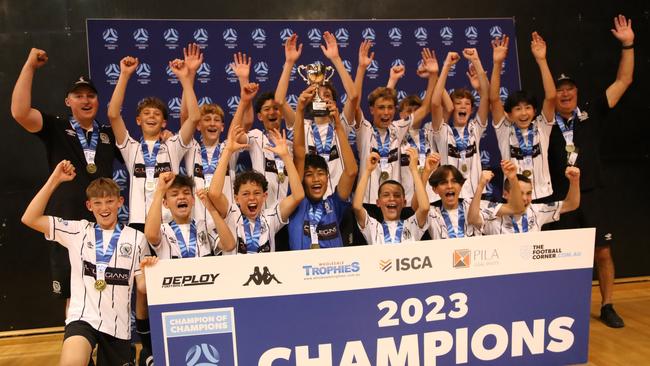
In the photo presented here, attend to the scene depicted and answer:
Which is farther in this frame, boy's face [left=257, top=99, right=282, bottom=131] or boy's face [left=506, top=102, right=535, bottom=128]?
boy's face [left=506, top=102, right=535, bottom=128]

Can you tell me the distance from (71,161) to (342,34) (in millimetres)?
2882

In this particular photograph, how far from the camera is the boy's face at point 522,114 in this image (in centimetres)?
444

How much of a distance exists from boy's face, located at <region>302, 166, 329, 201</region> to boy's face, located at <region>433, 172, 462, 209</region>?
2.74ft

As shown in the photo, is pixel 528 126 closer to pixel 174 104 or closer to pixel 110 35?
pixel 174 104

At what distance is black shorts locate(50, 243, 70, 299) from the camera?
11.7 feet

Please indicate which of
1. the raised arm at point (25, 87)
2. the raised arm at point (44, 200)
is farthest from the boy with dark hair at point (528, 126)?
the raised arm at point (25, 87)

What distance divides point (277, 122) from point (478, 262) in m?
2.12

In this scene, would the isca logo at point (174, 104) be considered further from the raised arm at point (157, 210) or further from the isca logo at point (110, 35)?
the raised arm at point (157, 210)

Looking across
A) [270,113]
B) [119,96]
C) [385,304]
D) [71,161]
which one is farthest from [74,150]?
[385,304]

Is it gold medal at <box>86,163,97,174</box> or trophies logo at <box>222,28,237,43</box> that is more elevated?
trophies logo at <box>222,28,237,43</box>

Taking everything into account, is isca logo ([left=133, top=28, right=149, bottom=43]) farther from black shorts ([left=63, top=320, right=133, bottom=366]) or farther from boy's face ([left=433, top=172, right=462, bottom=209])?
boy's face ([left=433, top=172, right=462, bottom=209])

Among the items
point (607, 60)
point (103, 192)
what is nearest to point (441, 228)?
point (103, 192)

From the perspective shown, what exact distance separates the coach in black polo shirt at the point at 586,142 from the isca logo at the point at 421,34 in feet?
4.74

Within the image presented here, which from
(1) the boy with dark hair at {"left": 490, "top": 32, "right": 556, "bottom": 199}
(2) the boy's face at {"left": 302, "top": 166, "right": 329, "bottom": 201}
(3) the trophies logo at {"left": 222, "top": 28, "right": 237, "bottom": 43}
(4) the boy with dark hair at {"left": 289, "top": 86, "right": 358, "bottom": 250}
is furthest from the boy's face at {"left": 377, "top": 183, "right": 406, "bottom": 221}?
(3) the trophies logo at {"left": 222, "top": 28, "right": 237, "bottom": 43}
